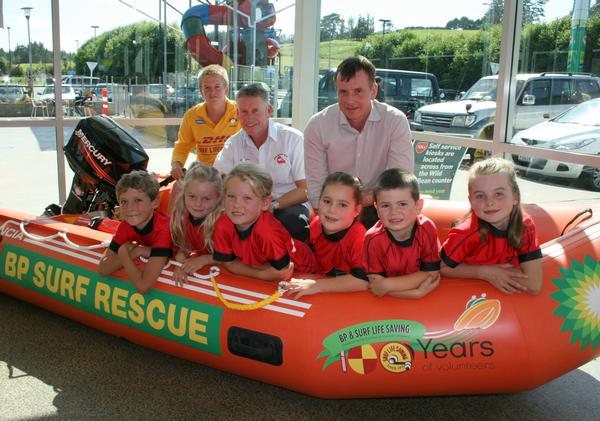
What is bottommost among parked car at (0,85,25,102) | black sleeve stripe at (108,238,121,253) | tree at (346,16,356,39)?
black sleeve stripe at (108,238,121,253)

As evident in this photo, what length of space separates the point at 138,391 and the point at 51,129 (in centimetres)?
300

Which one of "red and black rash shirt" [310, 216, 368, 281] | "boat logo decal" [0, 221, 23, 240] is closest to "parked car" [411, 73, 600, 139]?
"red and black rash shirt" [310, 216, 368, 281]

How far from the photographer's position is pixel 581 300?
2.41m

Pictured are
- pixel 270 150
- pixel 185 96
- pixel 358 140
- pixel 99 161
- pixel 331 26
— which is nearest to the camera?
pixel 358 140

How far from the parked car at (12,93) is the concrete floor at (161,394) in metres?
2.30

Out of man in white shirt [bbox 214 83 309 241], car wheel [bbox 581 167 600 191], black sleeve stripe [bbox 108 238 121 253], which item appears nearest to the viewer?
black sleeve stripe [bbox 108 238 121 253]

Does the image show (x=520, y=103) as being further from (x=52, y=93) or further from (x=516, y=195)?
(x=52, y=93)

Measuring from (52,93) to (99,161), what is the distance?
1.67m

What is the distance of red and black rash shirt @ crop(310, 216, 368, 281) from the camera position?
2455 mm

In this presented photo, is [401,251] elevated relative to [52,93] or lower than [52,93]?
lower

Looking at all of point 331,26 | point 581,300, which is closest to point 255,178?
point 581,300

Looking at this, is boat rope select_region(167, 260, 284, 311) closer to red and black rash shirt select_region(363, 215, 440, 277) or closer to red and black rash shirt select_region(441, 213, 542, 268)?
red and black rash shirt select_region(363, 215, 440, 277)

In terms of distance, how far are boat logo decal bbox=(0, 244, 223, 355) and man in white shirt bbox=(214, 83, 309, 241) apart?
0.80 m

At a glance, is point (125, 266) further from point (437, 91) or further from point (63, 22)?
point (437, 91)
